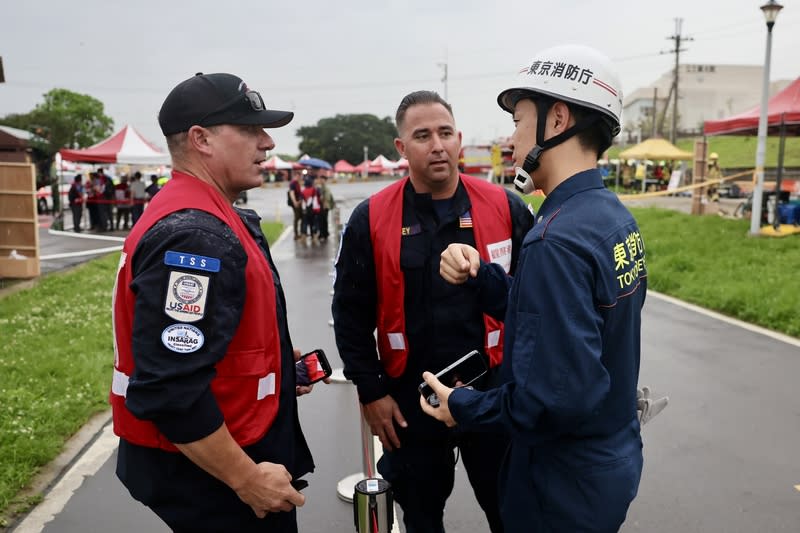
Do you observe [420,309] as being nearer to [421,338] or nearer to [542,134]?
[421,338]

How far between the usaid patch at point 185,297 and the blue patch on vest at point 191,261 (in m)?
0.02

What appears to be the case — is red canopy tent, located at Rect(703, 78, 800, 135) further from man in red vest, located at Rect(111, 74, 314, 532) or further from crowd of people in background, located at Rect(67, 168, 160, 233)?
crowd of people in background, located at Rect(67, 168, 160, 233)

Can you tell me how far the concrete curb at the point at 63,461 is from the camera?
3.76m

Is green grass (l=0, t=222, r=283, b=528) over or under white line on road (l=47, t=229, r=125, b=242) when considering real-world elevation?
under

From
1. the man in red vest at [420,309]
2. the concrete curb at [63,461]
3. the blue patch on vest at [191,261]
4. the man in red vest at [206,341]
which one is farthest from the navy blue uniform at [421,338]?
the concrete curb at [63,461]

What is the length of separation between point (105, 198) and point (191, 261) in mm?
21888

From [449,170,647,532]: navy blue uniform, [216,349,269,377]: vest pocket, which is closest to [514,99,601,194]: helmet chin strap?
[449,170,647,532]: navy blue uniform

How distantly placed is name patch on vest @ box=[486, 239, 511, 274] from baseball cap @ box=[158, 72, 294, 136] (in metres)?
1.17

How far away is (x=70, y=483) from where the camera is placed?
3969mm

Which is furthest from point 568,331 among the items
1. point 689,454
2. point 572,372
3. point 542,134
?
point 689,454

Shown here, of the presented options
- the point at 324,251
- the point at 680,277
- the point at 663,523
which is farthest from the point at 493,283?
the point at 324,251

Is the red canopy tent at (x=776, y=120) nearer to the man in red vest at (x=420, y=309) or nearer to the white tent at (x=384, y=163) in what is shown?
the man in red vest at (x=420, y=309)

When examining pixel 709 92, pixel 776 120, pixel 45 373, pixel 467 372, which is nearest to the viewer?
pixel 467 372

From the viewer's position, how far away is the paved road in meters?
3.61
